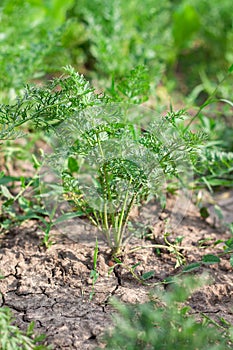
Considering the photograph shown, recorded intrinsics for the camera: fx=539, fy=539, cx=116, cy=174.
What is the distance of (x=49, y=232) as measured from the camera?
235 centimetres

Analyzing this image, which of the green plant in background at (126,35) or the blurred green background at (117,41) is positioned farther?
the green plant in background at (126,35)

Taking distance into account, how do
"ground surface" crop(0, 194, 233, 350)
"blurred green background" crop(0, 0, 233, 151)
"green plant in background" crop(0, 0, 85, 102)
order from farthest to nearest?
"blurred green background" crop(0, 0, 233, 151), "green plant in background" crop(0, 0, 85, 102), "ground surface" crop(0, 194, 233, 350)

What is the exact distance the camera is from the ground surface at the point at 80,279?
1.83m

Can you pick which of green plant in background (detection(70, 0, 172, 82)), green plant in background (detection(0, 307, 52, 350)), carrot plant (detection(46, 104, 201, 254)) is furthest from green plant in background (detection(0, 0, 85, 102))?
green plant in background (detection(0, 307, 52, 350))

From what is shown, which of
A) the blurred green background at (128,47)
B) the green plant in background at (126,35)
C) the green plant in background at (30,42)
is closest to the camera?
the green plant in background at (30,42)

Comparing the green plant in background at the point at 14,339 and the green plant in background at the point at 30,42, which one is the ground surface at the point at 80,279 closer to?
the green plant in background at the point at 14,339

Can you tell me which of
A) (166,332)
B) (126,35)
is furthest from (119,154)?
(126,35)

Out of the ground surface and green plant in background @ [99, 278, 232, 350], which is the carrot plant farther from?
green plant in background @ [99, 278, 232, 350]

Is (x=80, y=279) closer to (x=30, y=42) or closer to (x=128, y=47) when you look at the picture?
(x=30, y=42)

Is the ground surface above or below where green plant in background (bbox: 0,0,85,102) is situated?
below

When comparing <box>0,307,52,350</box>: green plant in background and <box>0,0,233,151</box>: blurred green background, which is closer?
<box>0,307,52,350</box>: green plant in background

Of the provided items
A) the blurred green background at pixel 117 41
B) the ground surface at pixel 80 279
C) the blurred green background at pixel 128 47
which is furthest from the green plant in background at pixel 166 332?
the blurred green background at pixel 117 41

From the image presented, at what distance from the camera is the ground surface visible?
6.02 feet

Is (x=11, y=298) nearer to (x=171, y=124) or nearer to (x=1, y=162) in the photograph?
(x=171, y=124)
